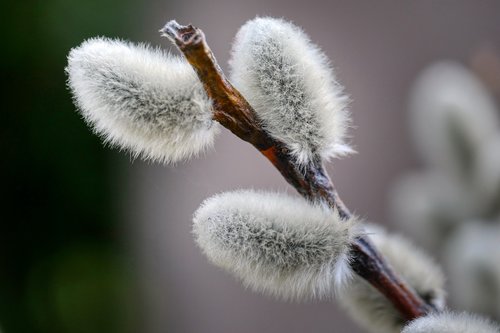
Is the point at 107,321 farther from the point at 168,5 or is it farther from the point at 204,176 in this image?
the point at 168,5

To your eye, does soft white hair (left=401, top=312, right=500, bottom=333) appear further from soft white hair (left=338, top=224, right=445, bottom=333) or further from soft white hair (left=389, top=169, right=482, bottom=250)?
soft white hair (left=389, top=169, right=482, bottom=250)

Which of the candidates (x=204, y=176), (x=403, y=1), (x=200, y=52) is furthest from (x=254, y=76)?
(x=403, y=1)

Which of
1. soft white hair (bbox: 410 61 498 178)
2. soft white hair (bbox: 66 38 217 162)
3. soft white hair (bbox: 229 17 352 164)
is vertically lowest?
soft white hair (bbox: 66 38 217 162)

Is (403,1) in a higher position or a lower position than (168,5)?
higher

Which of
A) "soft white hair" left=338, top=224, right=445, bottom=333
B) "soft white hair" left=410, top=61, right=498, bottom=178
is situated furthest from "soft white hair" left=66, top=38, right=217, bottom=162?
"soft white hair" left=410, top=61, right=498, bottom=178

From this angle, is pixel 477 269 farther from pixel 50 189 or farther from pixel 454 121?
pixel 50 189

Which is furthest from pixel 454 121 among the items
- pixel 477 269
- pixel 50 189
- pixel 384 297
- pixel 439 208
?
pixel 50 189
